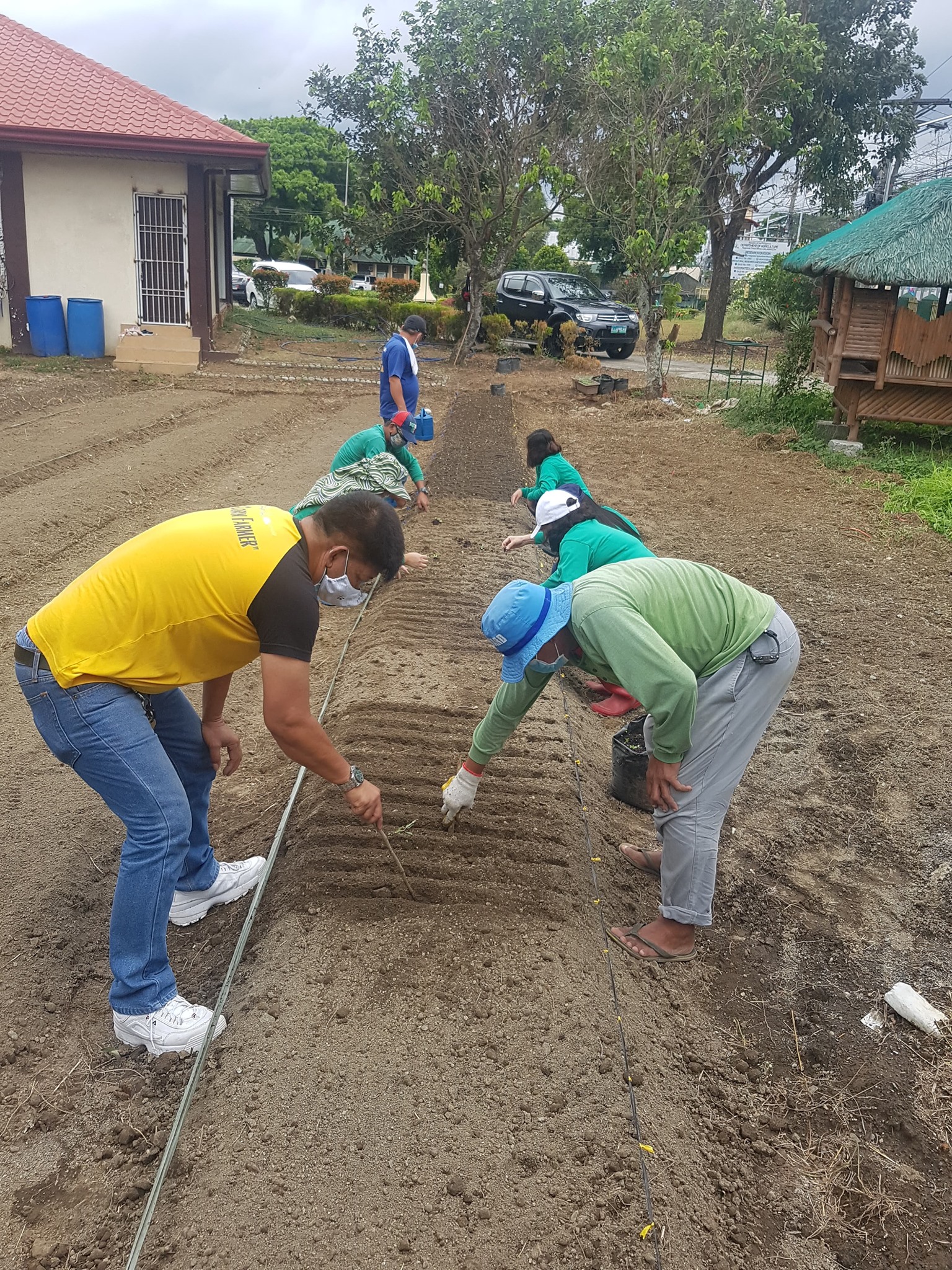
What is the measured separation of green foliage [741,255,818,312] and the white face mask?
43.9ft

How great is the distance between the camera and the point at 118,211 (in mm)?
15805

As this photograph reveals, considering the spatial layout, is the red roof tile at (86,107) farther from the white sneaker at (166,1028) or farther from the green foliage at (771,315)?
the white sneaker at (166,1028)

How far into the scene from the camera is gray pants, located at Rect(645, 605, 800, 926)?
2834mm

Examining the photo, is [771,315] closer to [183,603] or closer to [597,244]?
[183,603]

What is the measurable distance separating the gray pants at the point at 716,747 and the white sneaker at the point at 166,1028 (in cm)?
147

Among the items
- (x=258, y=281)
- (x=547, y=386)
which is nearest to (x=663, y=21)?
(x=547, y=386)

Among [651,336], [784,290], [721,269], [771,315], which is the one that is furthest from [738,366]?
[651,336]

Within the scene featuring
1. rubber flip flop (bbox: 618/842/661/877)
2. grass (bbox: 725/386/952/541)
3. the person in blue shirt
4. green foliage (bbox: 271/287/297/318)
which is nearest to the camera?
rubber flip flop (bbox: 618/842/661/877)

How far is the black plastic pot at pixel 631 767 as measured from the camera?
13.7 ft

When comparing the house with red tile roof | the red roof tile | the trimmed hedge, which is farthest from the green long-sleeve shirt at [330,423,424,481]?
the trimmed hedge

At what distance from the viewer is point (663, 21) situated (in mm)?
14156

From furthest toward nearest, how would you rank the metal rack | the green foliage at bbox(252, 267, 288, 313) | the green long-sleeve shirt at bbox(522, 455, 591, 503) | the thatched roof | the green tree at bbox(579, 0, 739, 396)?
1. the green foliage at bbox(252, 267, 288, 313)
2. the metal rack
3. the green tree at bbox(579, 0, 739, 396)
4. the thatched roof
5. the green long-sleeve shirt at bbox(522, 455, 591, 503)

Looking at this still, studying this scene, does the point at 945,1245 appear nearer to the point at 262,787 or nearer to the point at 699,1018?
the point at 699,1018

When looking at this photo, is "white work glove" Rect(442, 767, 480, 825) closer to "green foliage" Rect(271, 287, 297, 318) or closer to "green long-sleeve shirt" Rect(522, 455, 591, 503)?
"green long-sleeve shirt" Rect(522, 455, 591, 503)
